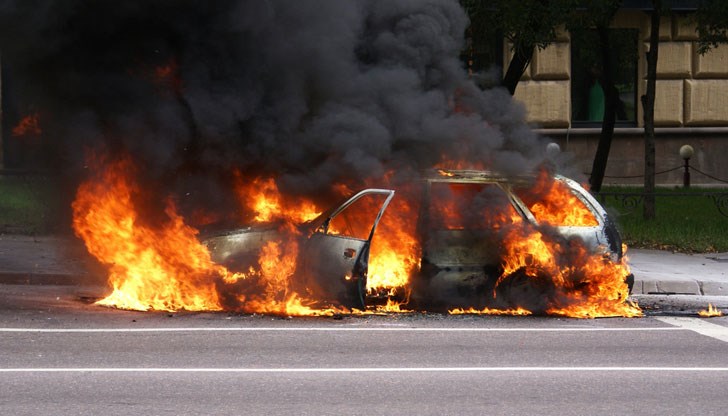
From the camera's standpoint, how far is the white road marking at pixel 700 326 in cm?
930

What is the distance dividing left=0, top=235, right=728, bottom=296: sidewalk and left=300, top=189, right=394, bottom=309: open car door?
A: 2.93 meters

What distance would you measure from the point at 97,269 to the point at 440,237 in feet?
13.1

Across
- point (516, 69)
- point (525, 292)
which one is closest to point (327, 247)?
point (525, 292)

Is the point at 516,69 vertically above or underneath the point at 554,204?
above

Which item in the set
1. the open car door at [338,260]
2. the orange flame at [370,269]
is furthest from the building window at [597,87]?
the open car door at [338,260]

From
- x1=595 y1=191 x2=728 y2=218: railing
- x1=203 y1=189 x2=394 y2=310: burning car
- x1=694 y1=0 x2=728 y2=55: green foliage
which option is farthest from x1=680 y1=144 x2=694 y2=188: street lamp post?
x1=203 y1=189 x2=394 y2=310: burning car

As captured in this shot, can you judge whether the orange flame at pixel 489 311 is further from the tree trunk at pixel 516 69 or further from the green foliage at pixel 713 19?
the green foliage at pixel 713 19

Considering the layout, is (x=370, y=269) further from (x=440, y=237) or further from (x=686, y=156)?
(x=686, y=156)

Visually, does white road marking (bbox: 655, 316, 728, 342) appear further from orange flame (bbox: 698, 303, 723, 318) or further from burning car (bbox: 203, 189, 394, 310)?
burning car (bbox: 203, 189, 394, 310)

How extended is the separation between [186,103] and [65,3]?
1.53 metres

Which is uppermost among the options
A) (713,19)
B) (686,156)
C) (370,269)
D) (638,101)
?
(713,19)

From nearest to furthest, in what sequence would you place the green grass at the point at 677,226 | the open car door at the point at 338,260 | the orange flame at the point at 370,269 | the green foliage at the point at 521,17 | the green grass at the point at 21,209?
the open car door at the point at 338,260 → the orange flame at the point at 370,269 → the green grass at the point at 21,209 → the green grass at the point at 677,226 → the green foliage at the point at 521,17

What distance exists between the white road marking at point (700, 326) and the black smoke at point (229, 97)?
6.67 ft

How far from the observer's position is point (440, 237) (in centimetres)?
989
